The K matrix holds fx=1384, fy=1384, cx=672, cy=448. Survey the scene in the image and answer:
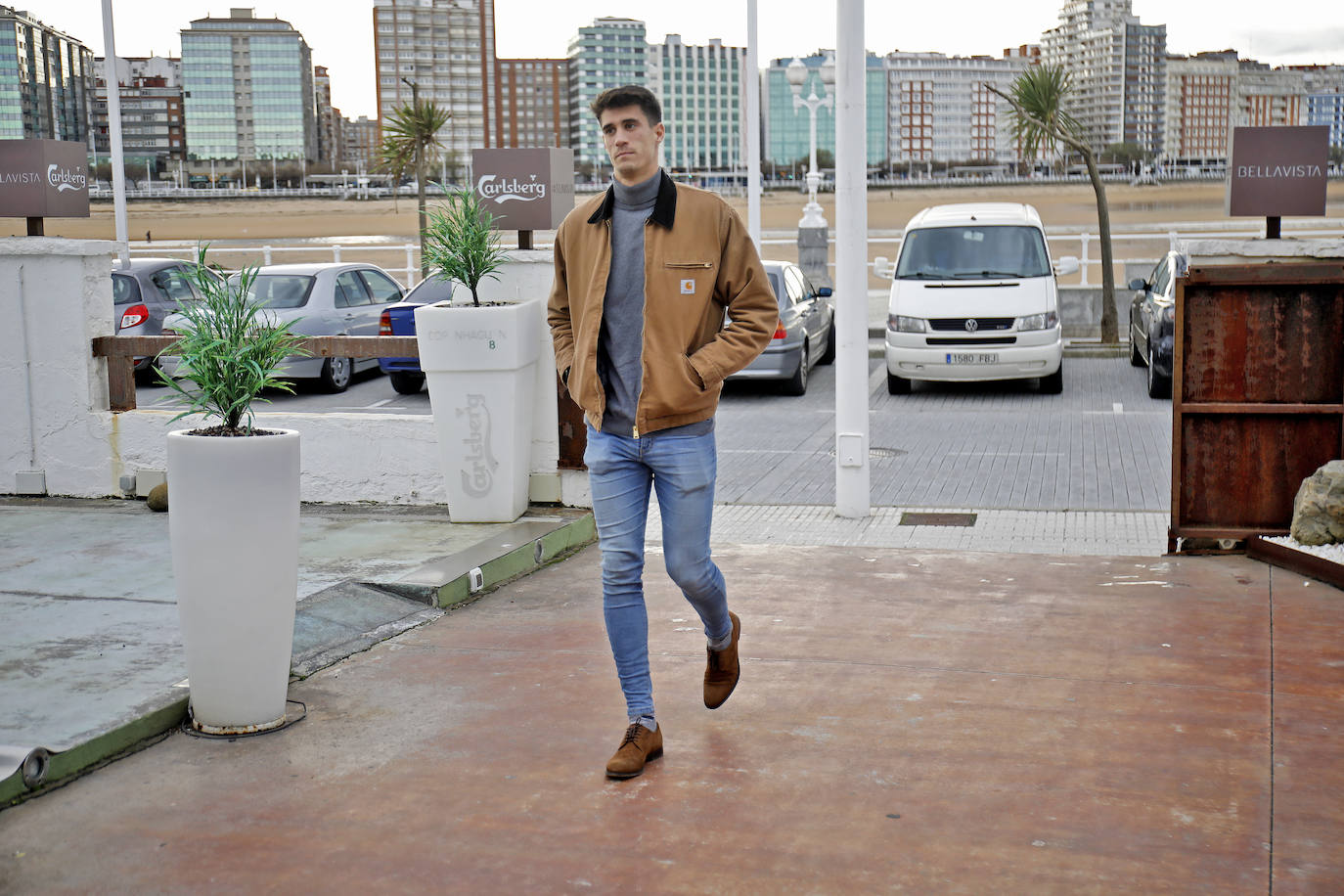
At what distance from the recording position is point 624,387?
13.4 feet

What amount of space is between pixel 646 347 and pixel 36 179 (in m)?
5.39

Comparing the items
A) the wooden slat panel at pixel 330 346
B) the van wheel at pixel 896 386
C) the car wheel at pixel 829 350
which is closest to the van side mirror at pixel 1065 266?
the van wheel at pixel 896 386

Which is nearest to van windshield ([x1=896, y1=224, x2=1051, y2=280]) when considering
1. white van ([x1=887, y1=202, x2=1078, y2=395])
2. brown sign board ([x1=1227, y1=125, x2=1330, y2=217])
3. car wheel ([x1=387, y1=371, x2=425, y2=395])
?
white van ([x1=887, y1=202, x2=1078, y2=395])

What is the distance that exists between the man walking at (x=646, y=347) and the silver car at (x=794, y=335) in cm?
1048

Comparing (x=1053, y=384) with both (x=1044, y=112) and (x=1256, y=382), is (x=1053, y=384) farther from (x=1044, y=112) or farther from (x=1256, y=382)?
(x=1256, y=382)

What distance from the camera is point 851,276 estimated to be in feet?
28.6

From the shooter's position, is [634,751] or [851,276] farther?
[851,276]

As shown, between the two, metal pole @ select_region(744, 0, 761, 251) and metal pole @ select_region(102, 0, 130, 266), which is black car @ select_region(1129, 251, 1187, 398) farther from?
metal pole @ select_region(102, 0, 130, 266)

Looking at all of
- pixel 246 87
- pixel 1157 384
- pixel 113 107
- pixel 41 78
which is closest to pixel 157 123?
pixel 246 87

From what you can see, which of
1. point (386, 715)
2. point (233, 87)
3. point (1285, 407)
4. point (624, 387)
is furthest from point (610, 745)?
point (233, 87)

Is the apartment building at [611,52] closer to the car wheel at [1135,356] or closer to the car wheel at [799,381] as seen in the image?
the car wheel at [1135,356]

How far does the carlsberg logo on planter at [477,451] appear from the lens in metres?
7.21

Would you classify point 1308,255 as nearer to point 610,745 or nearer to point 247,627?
point 610,745

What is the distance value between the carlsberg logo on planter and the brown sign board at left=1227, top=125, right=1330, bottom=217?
13.8 ft
